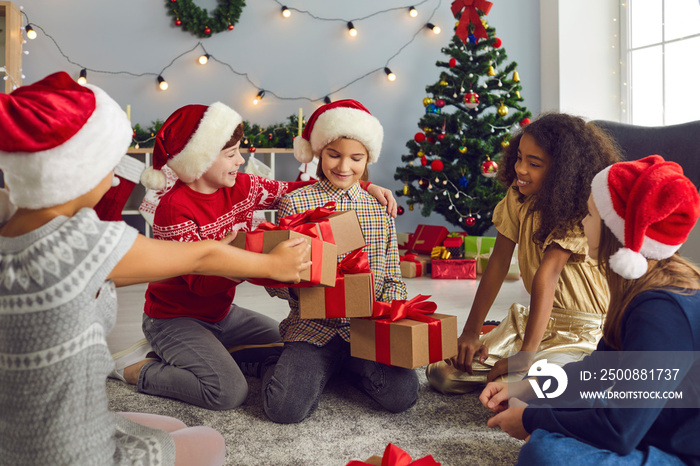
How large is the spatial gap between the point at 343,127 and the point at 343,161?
0.11 m

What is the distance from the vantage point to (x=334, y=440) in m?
1.58

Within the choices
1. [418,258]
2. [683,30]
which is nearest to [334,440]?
[418,258]

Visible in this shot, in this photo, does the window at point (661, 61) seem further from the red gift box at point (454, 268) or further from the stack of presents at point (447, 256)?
the red gift box at point (454, 268)

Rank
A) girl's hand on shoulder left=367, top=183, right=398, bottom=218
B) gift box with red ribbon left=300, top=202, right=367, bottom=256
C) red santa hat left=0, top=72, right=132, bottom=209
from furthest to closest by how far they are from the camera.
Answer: girl's hand on shoulder left=367, top=183, right=398, bottom=218 → gift box with red ribbon left=300, top=202, right=367, bottom=256 → red santa hat left=0, top=72, right=132, bottom=209

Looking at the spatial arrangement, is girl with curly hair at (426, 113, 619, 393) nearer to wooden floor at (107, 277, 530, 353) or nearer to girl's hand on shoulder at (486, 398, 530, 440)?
girl's hand on shoulder at (486, 398, 530, 440)

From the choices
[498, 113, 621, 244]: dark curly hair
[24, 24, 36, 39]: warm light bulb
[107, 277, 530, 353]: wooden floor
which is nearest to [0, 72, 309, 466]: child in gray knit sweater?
[498, 113, 621, 244]: dark curly hair

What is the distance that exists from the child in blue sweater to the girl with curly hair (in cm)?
50

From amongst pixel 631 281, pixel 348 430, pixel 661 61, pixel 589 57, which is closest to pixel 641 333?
pixel 631 281

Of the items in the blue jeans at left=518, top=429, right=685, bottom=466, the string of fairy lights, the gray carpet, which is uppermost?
the string of fairy lights

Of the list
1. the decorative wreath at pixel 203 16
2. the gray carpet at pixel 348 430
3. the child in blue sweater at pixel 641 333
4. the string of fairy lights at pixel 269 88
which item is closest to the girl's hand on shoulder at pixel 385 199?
the gray carpet at pixel 348 430

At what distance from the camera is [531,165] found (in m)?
1.83

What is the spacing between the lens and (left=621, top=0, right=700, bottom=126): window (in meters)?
4.07

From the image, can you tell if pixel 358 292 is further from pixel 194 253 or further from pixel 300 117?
pixel 300 117

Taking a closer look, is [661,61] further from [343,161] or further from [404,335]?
[404,335]
